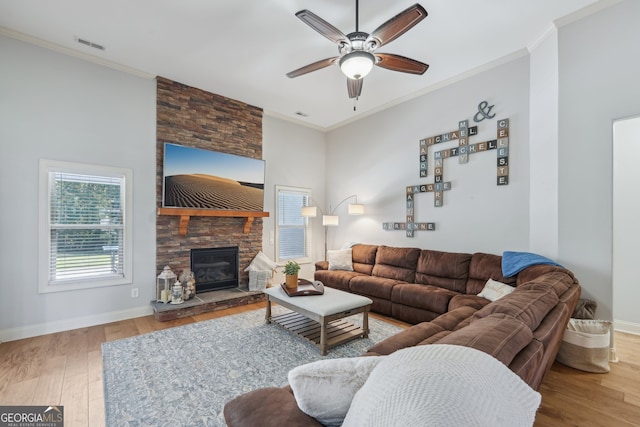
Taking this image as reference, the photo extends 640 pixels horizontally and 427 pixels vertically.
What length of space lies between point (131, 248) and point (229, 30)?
3.04 m

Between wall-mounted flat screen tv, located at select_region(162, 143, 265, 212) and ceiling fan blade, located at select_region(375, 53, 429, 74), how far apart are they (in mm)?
2794

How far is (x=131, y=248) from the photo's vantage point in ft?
12.6

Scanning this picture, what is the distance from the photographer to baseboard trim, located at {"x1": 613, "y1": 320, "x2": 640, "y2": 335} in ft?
10.7

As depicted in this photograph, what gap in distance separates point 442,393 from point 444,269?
3.47m

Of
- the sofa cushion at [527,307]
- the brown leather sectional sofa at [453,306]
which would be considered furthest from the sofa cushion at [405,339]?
the sofa cushion at [527,307]

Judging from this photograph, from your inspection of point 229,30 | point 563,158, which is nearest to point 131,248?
point 229,30

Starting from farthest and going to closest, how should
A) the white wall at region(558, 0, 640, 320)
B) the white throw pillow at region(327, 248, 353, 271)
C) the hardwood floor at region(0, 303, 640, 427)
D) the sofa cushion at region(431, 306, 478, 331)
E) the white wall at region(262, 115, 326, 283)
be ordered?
the white wall at region(262, 115, 326, 283)
the white throw pillow at region(327, 248, 353, 271)
the white wall at region(558, 0, 640, 320)
the sofa cushion at region(431, 306, 478, 331)
the hardwood floor at region(0, 303, 640, 427)

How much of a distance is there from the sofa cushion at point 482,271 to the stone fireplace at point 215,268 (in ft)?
11.8

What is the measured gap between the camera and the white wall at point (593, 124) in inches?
103

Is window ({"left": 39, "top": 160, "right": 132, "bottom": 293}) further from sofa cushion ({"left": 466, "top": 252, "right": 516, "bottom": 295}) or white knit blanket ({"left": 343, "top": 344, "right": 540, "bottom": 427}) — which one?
sofa cushion ({"left": 466, "top": 252, "right": 516, "bottom": 295})

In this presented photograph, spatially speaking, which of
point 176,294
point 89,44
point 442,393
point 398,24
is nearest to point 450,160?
point 398,24

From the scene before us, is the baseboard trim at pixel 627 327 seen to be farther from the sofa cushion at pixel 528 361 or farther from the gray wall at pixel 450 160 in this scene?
the sofa cushion at pixel 528 361

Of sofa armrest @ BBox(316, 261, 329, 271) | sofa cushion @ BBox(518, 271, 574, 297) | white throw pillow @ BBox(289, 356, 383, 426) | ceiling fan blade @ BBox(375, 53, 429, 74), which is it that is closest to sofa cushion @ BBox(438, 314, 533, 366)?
white throw pillow @ BBox(289, 356, 383, 426)

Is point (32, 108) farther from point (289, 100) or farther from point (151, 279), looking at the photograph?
point (289, 100)
